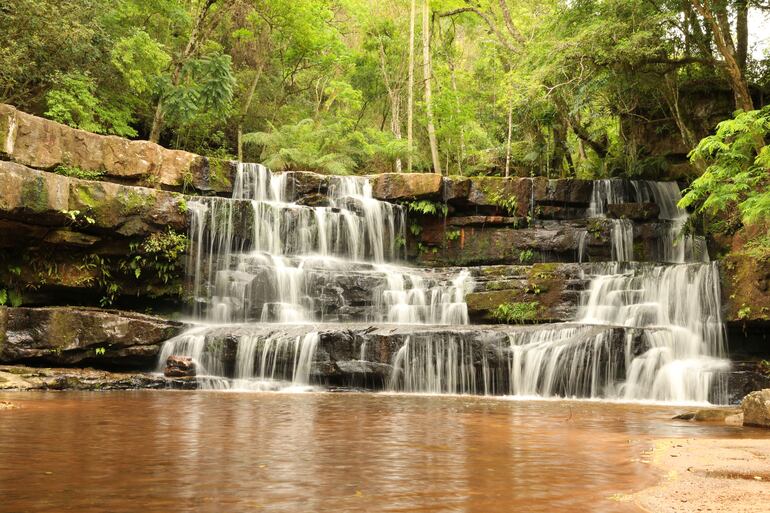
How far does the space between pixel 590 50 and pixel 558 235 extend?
5.28 metres

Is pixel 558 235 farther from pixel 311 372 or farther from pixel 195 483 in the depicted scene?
pixel 195 483

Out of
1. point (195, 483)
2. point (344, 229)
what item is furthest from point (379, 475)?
point (344, 229)

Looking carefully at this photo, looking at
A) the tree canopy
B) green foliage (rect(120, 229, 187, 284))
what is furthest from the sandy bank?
green foliage (rect(120, 229, 187, 284))

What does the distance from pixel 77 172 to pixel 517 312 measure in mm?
10910

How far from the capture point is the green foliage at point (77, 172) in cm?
1595

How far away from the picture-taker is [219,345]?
528 inches

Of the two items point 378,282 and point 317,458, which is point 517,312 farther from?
point 317,458

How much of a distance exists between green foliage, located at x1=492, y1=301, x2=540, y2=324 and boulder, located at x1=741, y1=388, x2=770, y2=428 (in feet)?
24.4

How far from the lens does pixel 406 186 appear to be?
66.1ft

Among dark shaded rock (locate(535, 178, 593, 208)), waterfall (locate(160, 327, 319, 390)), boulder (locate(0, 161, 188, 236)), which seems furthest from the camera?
dark shaded rock (locate(535, 178, 593, 208))

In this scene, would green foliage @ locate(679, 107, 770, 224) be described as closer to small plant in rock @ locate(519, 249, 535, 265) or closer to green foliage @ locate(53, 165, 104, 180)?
small plant in rock @ locate(519, 249, 535, 265)

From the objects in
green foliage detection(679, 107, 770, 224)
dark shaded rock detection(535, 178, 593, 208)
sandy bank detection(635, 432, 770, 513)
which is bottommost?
sandy bank detection(635, 432, 770, 513)

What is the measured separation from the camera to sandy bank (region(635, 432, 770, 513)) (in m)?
3.45

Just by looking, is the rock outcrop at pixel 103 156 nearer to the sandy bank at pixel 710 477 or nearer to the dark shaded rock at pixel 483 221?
the dark shaded rock at pixel 483 221
